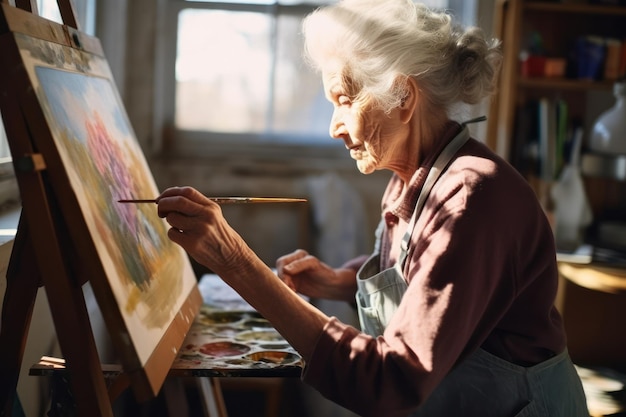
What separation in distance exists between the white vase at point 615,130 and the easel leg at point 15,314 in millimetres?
2136

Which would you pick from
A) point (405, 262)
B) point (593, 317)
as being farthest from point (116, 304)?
point (593, 317)

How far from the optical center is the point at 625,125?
261 cm

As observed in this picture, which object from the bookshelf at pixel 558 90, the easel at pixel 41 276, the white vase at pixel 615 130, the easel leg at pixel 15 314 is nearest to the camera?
the easel at pixel 41 276

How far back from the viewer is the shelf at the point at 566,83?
2.99 metres

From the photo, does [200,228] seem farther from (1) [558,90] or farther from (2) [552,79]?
(1) [558,90]

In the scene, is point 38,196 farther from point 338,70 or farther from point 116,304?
point 338,70

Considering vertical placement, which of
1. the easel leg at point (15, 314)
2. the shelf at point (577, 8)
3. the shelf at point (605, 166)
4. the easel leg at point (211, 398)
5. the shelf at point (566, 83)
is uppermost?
the shelf at point (577, 8)

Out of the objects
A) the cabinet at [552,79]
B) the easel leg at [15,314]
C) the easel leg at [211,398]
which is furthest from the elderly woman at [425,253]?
the cabinet at [552,79]

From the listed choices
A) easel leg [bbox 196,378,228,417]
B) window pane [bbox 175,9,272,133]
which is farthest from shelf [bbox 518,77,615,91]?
easel leg [bbox 196,378,228,417]

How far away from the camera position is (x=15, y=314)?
1138 mm

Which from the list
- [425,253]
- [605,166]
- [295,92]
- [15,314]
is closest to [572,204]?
[605,166]

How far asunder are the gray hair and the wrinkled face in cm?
2

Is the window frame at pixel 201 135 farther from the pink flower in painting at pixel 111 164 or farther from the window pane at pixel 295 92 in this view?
the pink flower in painting at pixel 111 164

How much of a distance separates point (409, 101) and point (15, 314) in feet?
2.59
